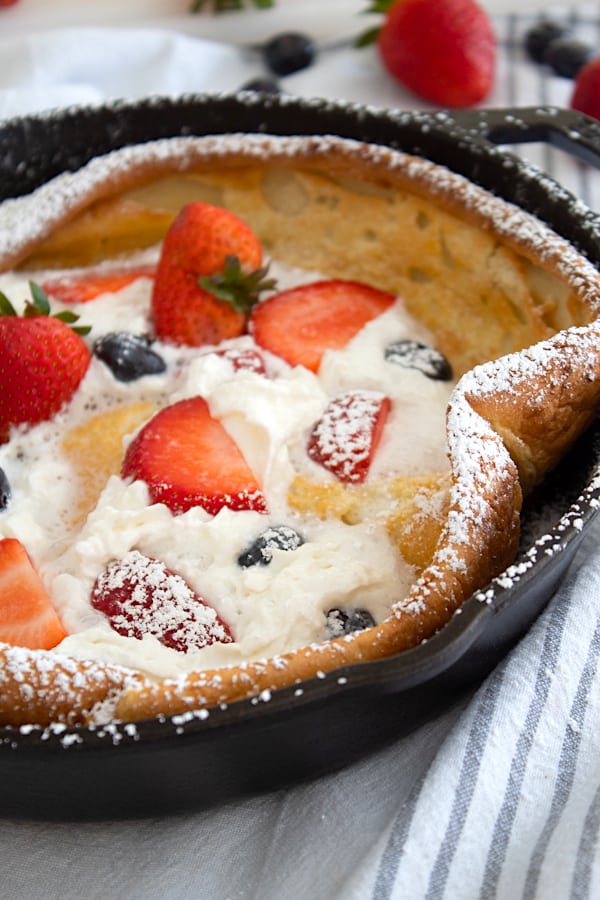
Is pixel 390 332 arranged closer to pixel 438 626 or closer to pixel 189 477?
pixel 189 477

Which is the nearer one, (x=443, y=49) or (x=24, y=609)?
(x=24, y=609)

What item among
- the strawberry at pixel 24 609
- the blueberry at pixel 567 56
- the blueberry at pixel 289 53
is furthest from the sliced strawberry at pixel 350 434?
the blueberry at pixel 567 56

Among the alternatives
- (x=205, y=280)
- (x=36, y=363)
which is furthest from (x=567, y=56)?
(x=36, y=363)

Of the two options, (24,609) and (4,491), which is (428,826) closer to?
(24,609)

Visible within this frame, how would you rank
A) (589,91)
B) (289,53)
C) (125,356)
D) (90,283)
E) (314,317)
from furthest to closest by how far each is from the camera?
(289,53) → (589,91) → (90,283) → (314,317) → (125,356)

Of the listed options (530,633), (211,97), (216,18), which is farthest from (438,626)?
(216,18)

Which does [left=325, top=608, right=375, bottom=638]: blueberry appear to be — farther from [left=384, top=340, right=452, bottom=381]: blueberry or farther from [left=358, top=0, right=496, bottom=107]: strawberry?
[left=358, top=0, right=496, bottom=107]: strawberry
